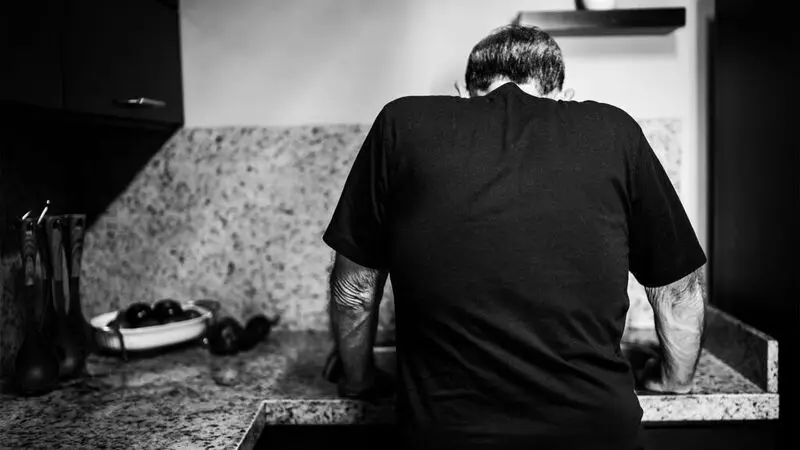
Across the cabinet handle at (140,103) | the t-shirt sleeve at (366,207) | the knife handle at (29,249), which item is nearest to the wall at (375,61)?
the cabinet handle at (140,103)

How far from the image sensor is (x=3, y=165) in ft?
5.46

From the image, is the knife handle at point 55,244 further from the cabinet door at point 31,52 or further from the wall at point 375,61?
the wall at point 375,61

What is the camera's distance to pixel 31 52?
1.29 m

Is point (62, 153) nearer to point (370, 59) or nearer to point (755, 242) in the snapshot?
point (370, 59)

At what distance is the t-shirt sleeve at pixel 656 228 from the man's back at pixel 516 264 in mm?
26

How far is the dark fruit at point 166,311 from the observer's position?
6.09 ft

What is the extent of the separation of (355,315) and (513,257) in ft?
1.29

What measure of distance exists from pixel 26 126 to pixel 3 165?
0.51 feet

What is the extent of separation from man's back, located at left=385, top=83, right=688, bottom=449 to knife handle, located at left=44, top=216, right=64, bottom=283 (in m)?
0.90

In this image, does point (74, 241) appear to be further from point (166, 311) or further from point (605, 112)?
point (605, 112)

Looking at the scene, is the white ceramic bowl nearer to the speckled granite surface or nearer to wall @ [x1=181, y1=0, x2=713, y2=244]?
wall @ [x1=181, y1=0, x2=713, y2=244]

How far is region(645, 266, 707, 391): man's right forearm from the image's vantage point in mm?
1319

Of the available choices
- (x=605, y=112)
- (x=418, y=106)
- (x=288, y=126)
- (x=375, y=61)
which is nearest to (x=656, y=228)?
(x=605, y=112)

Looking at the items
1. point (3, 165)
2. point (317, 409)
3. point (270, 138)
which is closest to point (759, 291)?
point (317, 409)
